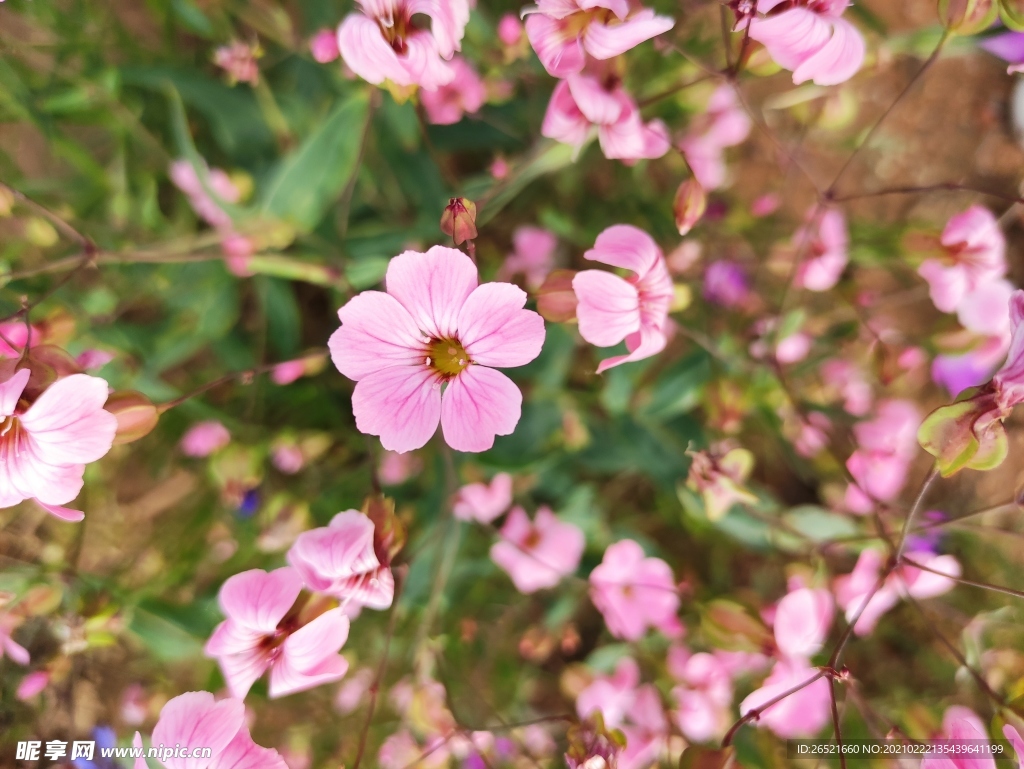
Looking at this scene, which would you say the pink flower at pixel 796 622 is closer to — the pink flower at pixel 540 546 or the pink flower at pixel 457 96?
the pink flower at pixel 540 546

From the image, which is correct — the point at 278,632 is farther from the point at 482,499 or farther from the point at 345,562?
the point at 482,499

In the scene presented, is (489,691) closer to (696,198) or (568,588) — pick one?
(568,588)

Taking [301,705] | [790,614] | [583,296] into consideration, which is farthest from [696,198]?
[301,705]

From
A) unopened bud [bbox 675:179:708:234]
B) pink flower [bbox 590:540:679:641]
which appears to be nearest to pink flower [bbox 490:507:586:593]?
pink flower [bbox 590:540:679:641]

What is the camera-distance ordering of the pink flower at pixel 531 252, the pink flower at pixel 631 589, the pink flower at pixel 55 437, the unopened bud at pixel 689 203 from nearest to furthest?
the pink flower at pixel 55 437 → the unopened bud at pixel 689 203 → the pink flower at pixel 631 589 → the pink flower at pixel 531 252

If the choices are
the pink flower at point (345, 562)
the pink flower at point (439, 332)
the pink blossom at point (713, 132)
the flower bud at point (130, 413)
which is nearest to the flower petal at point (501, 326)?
the pink flower at point (439, 332)

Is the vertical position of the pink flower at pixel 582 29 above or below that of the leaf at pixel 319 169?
above

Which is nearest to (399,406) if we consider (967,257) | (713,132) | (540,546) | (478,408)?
(478,408)
